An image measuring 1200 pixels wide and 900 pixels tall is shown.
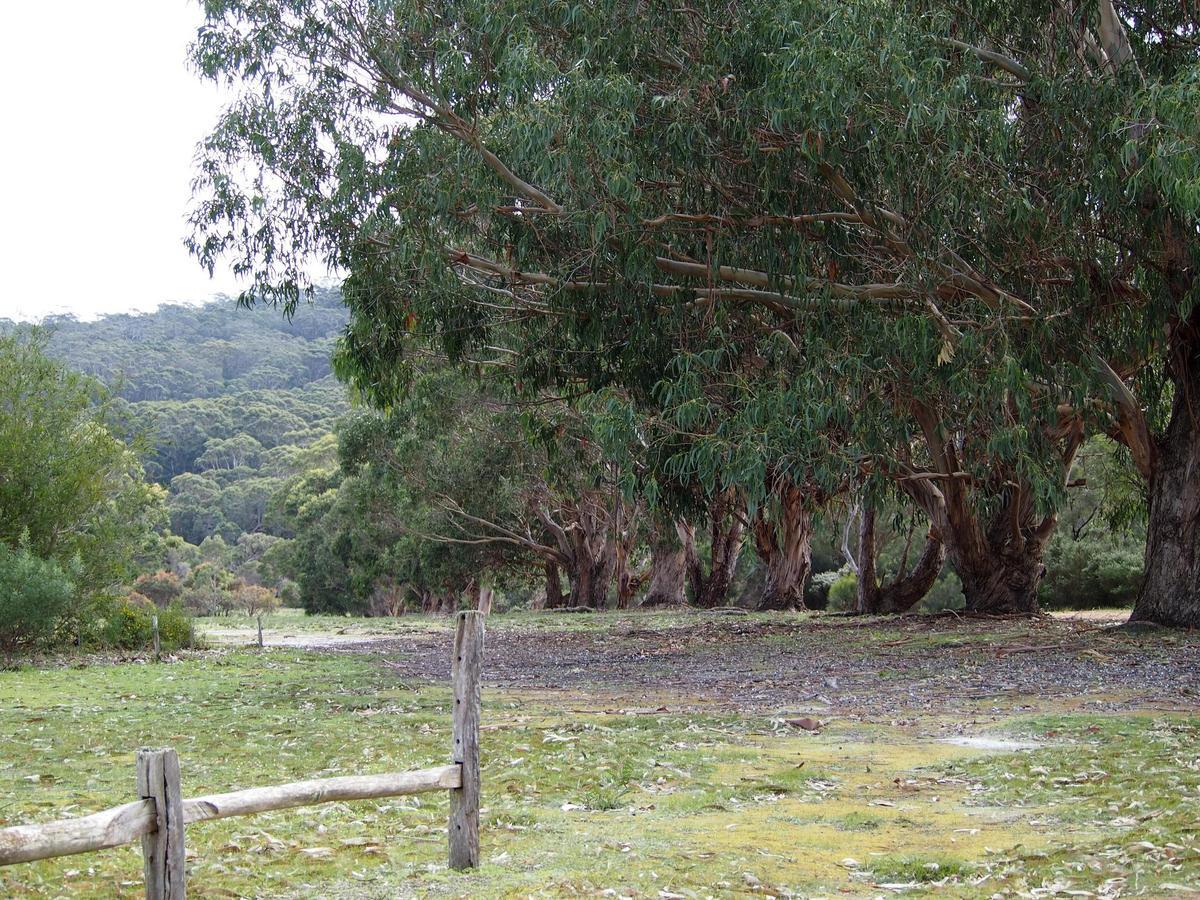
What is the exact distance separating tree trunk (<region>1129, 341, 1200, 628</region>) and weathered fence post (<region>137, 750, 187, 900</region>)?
583 inches

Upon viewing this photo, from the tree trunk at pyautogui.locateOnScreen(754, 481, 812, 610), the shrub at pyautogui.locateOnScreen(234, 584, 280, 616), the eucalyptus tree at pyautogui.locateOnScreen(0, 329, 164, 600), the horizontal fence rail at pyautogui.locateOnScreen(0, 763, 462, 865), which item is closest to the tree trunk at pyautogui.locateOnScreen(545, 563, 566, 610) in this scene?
the tree trunk at pyautogui.locateOnScreen(754, 481, 812, 610)

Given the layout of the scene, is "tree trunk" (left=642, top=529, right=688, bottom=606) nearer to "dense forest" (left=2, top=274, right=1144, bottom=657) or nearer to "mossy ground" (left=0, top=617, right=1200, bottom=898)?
"dense forest" (left=2, top=274, right=1144, bottom=657)

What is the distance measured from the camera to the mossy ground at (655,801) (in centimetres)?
537

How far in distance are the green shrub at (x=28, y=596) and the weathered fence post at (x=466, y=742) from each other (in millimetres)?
13319

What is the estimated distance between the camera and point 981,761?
8.05m

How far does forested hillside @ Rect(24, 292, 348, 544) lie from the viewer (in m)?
86.9

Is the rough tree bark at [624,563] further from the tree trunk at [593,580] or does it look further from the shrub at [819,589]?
the shrub at [819,589]

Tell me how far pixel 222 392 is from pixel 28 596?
3739 inches

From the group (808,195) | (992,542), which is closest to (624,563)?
(992,542)

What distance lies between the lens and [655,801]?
23.5 feet

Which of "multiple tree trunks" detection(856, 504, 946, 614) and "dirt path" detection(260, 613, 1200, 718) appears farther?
"multiple tree trunks" detection(856, 504, 946, 614)

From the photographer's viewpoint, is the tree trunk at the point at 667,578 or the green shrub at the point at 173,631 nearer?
the green shrub at the point at 173,631

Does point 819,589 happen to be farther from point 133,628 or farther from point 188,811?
point 188,811

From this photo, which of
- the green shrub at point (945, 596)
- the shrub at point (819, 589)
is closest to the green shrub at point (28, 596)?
the green shrub at point (945, 596)
